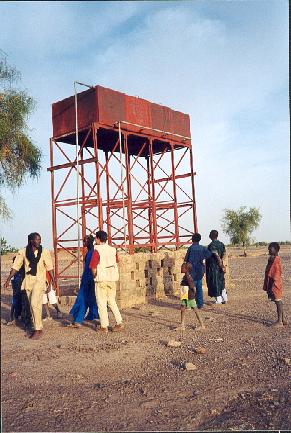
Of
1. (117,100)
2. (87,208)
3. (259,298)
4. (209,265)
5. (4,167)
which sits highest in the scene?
(117,100)

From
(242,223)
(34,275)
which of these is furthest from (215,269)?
(242,223)

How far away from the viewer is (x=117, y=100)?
41.3ft

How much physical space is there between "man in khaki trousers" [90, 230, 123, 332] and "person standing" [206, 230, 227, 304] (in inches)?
127

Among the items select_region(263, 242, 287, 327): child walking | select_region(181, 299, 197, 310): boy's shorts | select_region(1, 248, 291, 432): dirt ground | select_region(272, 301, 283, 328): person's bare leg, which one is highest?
select_region(263, 242, 287, 327): child walking

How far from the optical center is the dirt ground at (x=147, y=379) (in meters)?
3.65

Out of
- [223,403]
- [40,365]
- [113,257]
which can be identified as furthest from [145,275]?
[223,403]

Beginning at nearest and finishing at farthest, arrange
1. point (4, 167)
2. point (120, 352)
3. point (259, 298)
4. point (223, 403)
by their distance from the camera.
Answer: point (223, 403), point (120, 352), point (259, 298), point (4, 167)

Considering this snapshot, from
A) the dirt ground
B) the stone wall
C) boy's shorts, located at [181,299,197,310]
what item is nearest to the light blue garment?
A: the dirt ground

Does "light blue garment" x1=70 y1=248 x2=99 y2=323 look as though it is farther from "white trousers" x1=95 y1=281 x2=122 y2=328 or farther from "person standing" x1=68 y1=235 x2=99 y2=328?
"white trousers" x1=95 y1=281 x2=122 y2=328

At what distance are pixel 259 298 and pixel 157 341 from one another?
17.2 feet

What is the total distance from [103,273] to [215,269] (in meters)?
3.50

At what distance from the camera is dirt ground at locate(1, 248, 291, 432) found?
3652 millimetres

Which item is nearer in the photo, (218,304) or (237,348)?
(237,348)

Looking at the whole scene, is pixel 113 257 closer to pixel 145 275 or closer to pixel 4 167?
pixel 145 275
